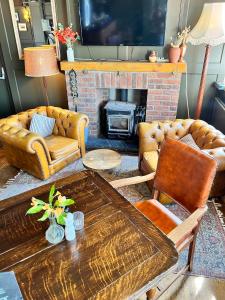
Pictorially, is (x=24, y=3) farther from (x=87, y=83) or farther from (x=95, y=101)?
(x=95, y=101)

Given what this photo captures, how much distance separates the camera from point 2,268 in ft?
3.56

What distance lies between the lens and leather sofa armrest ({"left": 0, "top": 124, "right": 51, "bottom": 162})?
2525 mm

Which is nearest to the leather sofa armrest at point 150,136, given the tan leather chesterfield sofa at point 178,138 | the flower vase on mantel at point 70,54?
the tan leather chesterfield sofa at point 178,138

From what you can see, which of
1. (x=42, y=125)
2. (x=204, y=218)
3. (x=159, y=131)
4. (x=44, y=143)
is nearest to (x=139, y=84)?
(x=159, y=131)

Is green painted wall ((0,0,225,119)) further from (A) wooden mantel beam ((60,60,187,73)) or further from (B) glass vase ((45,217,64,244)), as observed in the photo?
(B) glass vase ((45,217,64,244))

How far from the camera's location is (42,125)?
3150mm

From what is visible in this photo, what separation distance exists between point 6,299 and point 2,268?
0.52 ft

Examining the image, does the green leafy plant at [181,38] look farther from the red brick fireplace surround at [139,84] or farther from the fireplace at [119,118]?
the fireplace at [119,118]

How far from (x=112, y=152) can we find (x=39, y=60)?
159cm

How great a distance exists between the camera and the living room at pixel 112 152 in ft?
3.71

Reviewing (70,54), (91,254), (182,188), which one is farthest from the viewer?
(70,54)

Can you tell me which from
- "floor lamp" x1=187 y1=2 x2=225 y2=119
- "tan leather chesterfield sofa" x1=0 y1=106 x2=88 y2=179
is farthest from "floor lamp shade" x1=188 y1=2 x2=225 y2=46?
"tan leather chesterfield sofa" x1=0 y1=106 x2=88 y2=179

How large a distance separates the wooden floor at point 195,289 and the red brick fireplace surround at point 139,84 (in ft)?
7.52

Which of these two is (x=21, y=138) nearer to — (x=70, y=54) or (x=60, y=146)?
(x=60, y=146)
